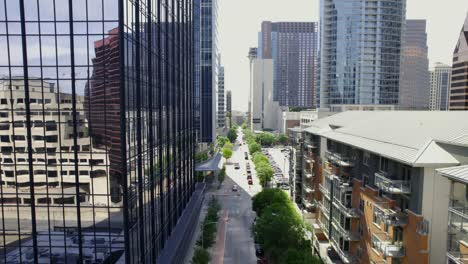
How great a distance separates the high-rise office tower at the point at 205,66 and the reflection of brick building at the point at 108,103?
67.3 m

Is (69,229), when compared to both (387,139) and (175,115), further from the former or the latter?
(387,139)

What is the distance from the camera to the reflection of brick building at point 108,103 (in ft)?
73.4

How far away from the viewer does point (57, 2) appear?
2281cm

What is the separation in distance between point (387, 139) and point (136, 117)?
2238 centimetres

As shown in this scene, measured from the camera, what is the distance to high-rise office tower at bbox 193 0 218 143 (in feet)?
304

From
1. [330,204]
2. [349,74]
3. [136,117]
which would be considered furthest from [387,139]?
[349,74]

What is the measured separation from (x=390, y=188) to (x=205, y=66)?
75.0m

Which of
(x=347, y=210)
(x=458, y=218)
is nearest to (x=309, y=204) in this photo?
(x=347, y=210)

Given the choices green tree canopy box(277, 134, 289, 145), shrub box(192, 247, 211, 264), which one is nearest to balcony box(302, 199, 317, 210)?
shrub box(192, 247, 211, 264)

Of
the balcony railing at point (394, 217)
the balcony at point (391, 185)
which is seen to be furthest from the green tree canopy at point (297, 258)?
the balcony at point (391, 185)

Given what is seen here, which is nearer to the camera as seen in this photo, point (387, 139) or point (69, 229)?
point (69, 229)

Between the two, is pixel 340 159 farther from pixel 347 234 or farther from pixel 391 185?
pixel 391 185

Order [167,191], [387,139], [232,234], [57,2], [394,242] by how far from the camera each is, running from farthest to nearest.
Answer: [232,234]
[167,191]
[387,139]
[394,242]
[57,2]

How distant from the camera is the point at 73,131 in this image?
78.0 feet
